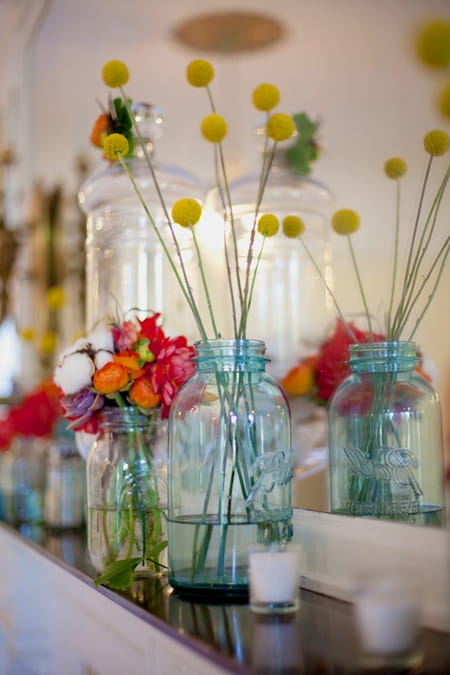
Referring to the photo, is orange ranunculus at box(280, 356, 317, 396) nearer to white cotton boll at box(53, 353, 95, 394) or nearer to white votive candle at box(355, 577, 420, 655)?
white cotton boll at box(53, 353, 95, 394)

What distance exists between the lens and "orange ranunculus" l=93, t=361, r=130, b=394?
99 centimetres

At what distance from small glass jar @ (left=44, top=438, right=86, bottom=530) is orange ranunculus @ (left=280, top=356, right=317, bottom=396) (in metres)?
0.57

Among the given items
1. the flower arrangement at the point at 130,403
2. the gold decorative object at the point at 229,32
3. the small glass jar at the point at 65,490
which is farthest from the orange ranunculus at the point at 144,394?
the gold decorative object at the point at 229,32

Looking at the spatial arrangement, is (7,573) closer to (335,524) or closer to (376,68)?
(335,524)

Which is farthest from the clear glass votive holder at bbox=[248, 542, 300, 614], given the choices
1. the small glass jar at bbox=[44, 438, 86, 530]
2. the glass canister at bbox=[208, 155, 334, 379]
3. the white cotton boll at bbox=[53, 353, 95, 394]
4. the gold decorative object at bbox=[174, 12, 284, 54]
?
the gold decorative object at bbox=[174, 12, 284, 54]

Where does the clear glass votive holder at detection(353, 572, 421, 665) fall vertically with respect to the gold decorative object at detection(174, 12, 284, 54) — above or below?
below

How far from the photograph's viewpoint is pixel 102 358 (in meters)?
1.03

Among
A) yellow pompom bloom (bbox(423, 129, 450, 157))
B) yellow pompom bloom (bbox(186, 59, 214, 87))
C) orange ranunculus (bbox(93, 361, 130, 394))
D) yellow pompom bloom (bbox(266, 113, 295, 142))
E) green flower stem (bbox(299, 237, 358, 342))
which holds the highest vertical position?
yellow pompom bloom (bbox(186, 59, 214, 87))

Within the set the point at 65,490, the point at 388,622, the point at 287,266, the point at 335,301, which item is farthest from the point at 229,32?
the point at 388,622

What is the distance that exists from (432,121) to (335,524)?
0.47m

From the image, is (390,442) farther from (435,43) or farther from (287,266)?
(287,266)

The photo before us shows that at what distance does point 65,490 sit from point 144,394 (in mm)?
723

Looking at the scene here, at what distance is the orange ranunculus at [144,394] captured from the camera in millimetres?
1006

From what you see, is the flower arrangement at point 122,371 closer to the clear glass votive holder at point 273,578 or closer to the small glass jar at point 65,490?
the clear glass votive holder at point 273,578
